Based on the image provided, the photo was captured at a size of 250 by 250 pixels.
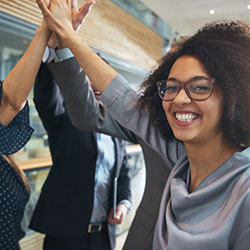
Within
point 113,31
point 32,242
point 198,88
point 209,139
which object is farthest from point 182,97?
point 113,31

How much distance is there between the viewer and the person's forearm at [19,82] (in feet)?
3.39

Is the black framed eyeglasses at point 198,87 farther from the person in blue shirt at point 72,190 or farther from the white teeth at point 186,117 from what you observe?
the person in blue shirt at point 72,190

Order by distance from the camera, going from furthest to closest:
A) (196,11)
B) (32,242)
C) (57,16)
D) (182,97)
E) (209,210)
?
(32,242)
(196,11)
(57,16)
(182,97)
(209,210)

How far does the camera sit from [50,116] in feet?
5.46

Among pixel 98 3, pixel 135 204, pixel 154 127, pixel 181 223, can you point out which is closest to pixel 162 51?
pixel 98 3

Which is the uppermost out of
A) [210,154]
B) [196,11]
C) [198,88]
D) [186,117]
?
[196,11]

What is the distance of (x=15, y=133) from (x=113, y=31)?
2514 mm

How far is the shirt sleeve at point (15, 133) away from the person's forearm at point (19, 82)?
29 mm

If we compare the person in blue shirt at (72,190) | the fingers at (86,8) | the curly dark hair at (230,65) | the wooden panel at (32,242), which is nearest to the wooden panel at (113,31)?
the person in blue shirt at (72,190)

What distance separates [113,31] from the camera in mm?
3275

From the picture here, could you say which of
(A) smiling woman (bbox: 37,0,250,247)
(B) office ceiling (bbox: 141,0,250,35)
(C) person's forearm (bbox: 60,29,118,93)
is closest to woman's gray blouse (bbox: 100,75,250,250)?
(A) smiling woman (bbox: 37,0,250,247)

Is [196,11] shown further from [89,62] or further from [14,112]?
[14,112]

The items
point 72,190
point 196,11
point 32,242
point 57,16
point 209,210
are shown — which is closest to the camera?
point 209,210

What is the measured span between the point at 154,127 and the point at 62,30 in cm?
59
